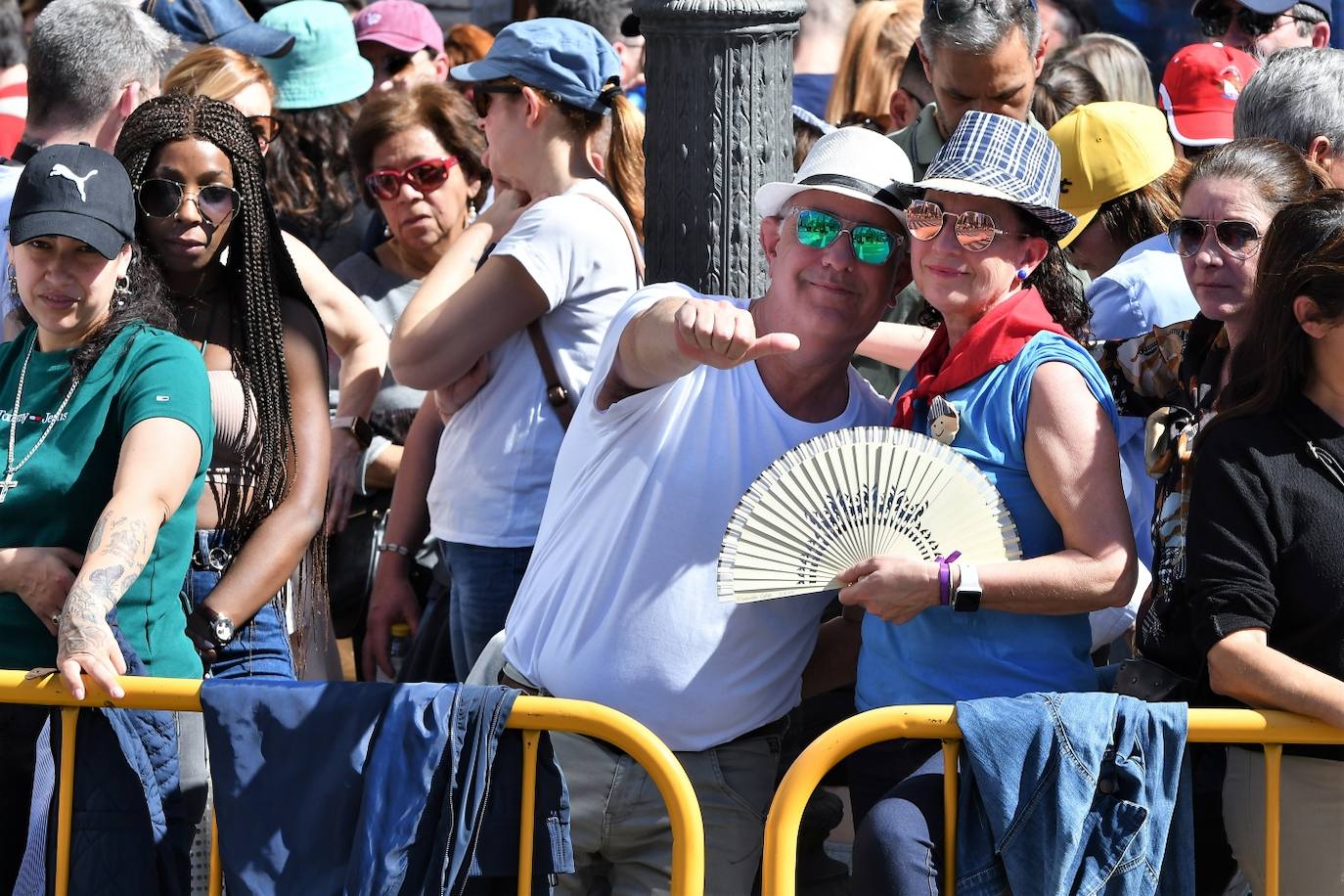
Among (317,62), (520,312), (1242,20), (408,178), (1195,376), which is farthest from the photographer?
(317,62)

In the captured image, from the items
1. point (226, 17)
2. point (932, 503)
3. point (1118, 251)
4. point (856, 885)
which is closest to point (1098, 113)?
point (1118, 251)

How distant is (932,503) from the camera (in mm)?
2850

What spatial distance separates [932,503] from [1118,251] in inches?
66.8

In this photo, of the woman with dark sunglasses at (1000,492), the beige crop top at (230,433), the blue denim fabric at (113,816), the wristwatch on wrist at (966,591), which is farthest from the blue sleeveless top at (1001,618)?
the beige crop top at (230,433)

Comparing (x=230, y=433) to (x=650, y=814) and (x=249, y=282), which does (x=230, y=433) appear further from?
(x=650, y=814)

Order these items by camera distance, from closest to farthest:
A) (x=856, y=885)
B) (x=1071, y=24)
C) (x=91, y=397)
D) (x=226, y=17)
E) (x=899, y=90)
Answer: (x=856, y=885), (x=91, y=397), (x=899, y=90), (x=226, y=17), (x=1071, y=24)

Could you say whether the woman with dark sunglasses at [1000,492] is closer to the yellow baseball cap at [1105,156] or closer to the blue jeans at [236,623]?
the yellow baseball cap at [1105,156]

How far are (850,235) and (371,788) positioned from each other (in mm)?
1305

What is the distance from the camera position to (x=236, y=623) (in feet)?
11.7

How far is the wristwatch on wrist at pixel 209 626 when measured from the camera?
3543mm

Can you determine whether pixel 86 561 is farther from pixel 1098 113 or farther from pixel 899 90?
pixel 899 90

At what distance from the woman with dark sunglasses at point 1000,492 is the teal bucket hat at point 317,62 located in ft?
11.7

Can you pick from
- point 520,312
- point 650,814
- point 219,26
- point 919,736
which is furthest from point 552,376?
point 219,26

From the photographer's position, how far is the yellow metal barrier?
2768 mm
